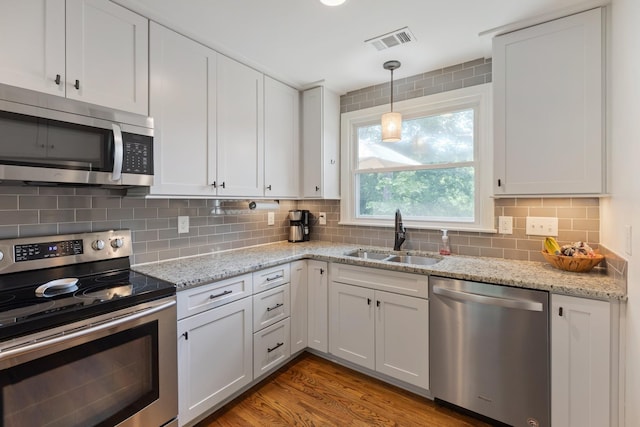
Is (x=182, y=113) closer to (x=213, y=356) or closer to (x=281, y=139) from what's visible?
(x=281, y=139)

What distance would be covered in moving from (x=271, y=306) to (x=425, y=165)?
1679 mm

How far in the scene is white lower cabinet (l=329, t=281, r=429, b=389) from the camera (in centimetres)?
200

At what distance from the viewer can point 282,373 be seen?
92.7 inches

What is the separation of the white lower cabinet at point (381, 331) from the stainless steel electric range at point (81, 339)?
3.89ft

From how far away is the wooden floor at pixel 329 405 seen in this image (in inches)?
72.9

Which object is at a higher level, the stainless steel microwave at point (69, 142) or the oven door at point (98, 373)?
the stainless steel microwave at point (69, 142)

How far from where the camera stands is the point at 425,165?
8.54 feet

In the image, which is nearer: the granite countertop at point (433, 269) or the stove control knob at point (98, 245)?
the granite countertop at point (433, 269)

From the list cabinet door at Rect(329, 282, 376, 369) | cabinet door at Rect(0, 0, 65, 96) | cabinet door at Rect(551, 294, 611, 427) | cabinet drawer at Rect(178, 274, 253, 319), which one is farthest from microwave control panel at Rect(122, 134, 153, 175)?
cabinet door at Rect(551, 294, 611, 427)

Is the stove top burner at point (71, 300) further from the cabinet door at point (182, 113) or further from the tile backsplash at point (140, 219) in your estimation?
the cabinet door at point (182, 113)

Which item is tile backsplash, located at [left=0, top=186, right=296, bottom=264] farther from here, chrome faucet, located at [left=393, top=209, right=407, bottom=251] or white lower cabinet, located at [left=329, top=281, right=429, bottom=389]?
chrome faucet, located at [left=393, top=209, right=407, bottom=251]

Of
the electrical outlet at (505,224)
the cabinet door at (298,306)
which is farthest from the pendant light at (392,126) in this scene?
the cabinet door at (298,306)

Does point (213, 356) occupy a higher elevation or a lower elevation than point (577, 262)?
lower

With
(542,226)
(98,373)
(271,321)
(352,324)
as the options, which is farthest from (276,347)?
(542,226)
